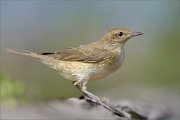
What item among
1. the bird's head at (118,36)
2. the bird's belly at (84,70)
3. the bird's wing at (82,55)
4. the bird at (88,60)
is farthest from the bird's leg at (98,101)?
the bird's head at (118,36)

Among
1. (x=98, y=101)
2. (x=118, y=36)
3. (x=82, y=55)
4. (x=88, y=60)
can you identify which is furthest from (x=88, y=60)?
(x=98, y=101)

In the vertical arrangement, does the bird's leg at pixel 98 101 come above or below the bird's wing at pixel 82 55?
below

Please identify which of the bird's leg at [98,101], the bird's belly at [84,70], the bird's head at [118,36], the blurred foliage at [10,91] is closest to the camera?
the bird's leg at [98,101]

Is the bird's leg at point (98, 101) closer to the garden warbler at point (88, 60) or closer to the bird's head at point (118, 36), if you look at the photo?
the garden warbler at point (88, 60)

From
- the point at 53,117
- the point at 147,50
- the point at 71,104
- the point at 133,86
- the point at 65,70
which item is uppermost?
the point at 147,50

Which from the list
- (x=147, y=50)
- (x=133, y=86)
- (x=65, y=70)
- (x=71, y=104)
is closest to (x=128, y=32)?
(x=65, y=70)

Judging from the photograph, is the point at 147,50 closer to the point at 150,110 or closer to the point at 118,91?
the point at 118,91

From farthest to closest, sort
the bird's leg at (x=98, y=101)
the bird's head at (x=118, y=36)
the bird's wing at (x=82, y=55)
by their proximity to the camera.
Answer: the bird's head at (x=118, y=36) → the bird's wing at (x=82, y=55) → the bird's leg at (x=98, y=101)
